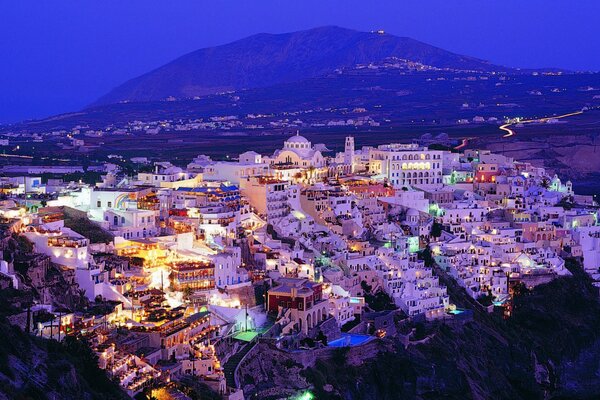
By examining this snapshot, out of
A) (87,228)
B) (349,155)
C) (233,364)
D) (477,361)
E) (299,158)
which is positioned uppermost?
(299,158)

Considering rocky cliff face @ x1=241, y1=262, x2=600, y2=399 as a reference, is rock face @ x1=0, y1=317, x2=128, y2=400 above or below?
above

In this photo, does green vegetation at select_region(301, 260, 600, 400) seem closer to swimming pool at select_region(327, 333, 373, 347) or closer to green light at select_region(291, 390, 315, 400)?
green light at select_region(291, 390, 315, 400)

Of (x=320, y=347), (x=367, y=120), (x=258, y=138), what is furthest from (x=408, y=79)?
(x=320, y=347)

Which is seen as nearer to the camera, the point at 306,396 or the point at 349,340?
the point at 306,396

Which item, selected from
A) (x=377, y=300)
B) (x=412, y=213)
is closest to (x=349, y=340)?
(x=377, y=300)

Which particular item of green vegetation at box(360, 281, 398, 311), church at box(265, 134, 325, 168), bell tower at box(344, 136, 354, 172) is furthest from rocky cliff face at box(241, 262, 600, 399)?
Answer: bell tower at box(344, 136, 354, 172)

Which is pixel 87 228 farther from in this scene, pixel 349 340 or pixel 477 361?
pixel 477 361

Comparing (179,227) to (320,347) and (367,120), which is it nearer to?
(320,347)
